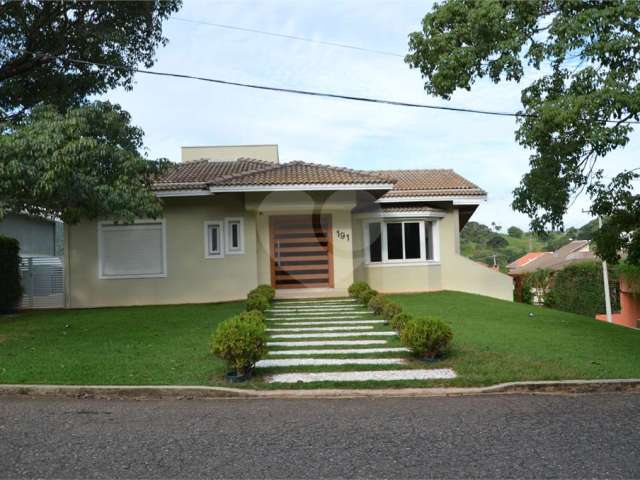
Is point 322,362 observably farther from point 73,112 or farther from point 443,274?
point 443,274

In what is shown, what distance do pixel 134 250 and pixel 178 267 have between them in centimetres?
143

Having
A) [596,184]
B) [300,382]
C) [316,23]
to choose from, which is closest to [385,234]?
[316,23]

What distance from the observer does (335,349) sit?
9.47 m

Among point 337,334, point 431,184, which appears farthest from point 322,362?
point 431,184

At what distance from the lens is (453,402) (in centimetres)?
651

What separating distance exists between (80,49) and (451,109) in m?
8.77

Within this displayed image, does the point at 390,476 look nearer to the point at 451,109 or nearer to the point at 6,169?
the point at 6,169

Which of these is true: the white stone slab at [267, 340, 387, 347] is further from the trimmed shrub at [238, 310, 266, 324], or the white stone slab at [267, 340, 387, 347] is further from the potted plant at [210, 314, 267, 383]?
the potted plant at [210, 314, 267, 383]

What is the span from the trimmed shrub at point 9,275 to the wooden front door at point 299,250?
7.33 metres

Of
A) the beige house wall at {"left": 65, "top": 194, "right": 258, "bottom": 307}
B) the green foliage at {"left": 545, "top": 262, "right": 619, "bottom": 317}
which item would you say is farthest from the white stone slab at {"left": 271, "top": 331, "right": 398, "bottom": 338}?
the green foliage at {"left": 545, "top": 262, "right": 619, "bottom": 317}

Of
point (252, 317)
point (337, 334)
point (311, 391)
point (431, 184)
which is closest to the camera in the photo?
point (311, 391)

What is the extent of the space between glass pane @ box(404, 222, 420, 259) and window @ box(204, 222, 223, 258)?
603 centimetres

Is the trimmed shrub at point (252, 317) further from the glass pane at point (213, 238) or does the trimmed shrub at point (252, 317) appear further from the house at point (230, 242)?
the glass pane at point (213, 238)

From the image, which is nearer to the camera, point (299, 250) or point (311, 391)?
point (311, 391)
